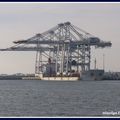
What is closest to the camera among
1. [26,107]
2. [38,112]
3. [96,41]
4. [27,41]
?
[38,112]

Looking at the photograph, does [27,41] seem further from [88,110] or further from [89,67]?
[88,110]

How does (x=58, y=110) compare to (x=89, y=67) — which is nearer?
(x=58, y=110)

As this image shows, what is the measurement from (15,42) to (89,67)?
14347 millimetres

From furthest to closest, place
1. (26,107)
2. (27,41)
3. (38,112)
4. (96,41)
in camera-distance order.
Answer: (27,41)
(96,41)
(26,107)
(38,112)

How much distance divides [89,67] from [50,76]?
8.46 meters

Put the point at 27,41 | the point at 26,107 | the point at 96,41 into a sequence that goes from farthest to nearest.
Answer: the point at 27,41, the point at 96,41, the point at 26,107

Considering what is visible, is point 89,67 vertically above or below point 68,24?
below

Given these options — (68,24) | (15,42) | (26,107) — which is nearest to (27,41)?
(15,42)

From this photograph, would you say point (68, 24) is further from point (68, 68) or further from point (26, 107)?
point (26, 107)

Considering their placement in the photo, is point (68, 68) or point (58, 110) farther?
point (68, 68)

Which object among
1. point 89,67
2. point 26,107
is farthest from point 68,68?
point 26,107

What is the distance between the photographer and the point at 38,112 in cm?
2859

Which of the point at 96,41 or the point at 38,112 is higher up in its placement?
the point at 96,41

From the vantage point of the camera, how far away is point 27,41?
353ft
